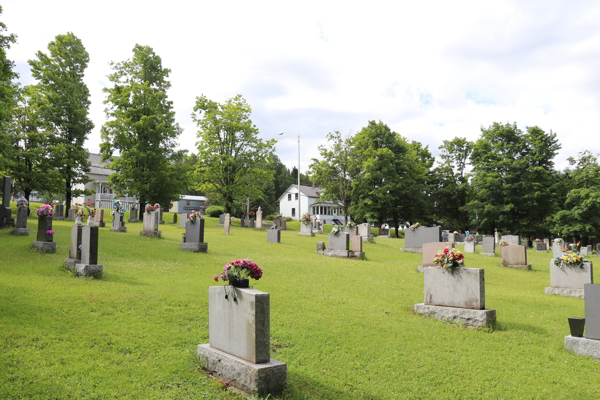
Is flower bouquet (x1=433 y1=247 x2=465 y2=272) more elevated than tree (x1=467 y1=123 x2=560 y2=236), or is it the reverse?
tree (x1=467 y1=123 x2=560 y2=236)

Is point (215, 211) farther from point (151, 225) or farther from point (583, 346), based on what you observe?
point (583, 346)

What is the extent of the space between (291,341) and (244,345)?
189 centimetres

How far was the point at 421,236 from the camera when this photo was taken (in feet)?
71.8

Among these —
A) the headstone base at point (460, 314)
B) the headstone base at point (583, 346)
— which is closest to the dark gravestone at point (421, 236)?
the headstone base at point (460, 314)

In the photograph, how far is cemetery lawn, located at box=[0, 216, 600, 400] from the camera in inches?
198

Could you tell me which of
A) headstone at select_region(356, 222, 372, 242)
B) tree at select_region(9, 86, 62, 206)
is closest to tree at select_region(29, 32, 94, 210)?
tree at select_region(9, 86, 62, 206)

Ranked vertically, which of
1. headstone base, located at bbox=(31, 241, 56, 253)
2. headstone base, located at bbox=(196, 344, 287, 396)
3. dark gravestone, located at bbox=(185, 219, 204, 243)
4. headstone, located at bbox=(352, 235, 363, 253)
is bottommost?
headstone base, located at bbox=(196, 344, 287, 396)

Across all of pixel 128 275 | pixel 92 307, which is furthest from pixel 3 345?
pixel 128 275

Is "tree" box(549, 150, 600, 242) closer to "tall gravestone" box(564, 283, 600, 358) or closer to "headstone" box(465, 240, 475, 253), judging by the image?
"headstone" box(465, 240, 475, 253)

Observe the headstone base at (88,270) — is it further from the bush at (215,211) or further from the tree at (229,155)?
the bush at (215,211)

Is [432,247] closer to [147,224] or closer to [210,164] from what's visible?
[147,224]

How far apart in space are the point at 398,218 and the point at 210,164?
23.8m

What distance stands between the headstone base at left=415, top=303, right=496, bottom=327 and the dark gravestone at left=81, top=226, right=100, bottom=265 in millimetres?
8087

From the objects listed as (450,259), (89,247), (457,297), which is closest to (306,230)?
(89,247)
